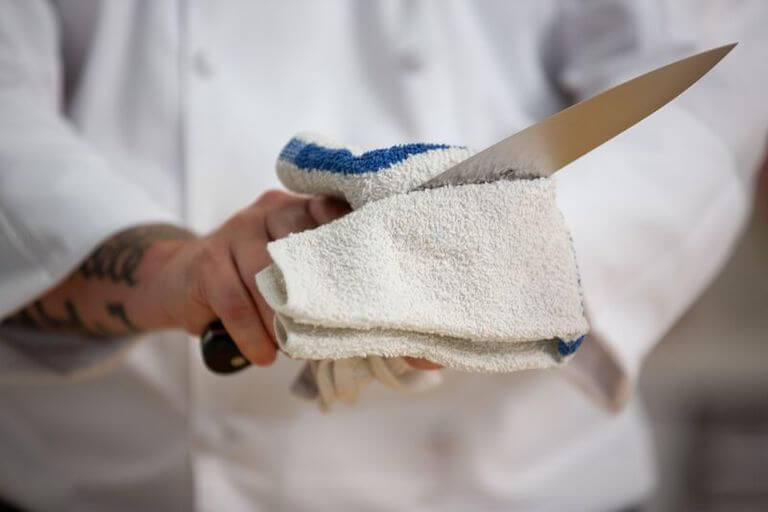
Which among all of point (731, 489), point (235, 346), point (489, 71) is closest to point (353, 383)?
point (235, 346)

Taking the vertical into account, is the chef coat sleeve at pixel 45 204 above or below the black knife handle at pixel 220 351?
above

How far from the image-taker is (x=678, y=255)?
439 millimetres

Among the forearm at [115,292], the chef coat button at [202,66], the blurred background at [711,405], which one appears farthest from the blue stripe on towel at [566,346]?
the blurred background at [711,405]

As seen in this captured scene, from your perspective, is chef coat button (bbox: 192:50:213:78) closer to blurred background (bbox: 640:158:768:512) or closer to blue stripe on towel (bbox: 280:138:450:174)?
blue stripe on towel (bbox: 280:138:450:174)

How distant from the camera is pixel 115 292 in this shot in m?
0.41

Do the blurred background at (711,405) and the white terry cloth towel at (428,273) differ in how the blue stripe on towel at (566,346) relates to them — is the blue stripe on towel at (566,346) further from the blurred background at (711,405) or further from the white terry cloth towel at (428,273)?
the blurred background at (711,405)

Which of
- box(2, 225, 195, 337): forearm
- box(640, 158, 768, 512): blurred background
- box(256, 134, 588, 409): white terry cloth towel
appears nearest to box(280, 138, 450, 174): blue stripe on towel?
box(256, 134, 588, 409): white terry cloth towel

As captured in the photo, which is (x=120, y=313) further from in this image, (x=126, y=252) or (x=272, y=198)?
(x=272, y=198)

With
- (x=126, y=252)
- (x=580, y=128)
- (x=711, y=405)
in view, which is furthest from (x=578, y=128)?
(x=711, y=405)

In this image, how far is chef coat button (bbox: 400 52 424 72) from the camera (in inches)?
18.4

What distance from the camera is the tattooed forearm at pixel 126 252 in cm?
39

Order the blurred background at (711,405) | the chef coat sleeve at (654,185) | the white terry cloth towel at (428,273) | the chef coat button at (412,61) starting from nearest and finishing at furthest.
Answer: the white terry cloth towel at (428,273) → the chef coat sleeve at (654,185) → the chef coat button at (412,61) → the blurred background at (711,405)

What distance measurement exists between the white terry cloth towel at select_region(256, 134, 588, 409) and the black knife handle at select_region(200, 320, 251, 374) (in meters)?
0.08

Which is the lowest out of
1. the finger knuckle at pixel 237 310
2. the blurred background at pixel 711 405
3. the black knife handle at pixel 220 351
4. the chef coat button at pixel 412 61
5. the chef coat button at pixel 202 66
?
the blurred background at pixel 711 405
